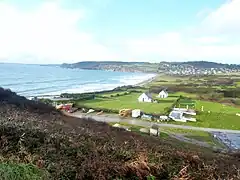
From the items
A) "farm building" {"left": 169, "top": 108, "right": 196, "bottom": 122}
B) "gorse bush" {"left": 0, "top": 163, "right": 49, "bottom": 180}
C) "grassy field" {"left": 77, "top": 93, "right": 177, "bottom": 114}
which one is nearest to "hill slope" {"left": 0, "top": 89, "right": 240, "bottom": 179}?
"gorse bush" {"left": 0, "top": 163, "right": 49, "bottom": 180}

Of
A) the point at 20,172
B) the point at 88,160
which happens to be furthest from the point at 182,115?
the point at 20,172

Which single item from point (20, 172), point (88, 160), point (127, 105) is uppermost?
point (20, 172)

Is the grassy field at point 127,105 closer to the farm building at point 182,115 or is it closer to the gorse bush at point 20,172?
the farm building at point 182,115

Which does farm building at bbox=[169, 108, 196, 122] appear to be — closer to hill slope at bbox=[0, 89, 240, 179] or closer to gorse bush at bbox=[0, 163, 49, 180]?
hill slope at bbox=[0, 89, 240, 179]

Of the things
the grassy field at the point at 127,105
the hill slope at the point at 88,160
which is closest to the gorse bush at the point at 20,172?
the hill slope at the point at 88,160

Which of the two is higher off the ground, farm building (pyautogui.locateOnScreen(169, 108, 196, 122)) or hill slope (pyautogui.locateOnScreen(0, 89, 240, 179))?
hill slope (pyautogui.locateOnScreen(0, 89, 240, 179))

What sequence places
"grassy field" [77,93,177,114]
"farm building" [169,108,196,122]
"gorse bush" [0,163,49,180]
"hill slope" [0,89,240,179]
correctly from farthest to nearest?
"grassy field" [77,93,177,114] → "farm building" [169,108,196,122] → "hill slope" [0,89,240,179] → "gorse bush" [0,163,49,180]

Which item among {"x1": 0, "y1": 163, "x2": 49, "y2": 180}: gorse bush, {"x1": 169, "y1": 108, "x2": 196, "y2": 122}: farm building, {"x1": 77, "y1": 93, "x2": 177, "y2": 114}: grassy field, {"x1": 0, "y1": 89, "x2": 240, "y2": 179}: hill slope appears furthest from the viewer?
{"x1": 77, "y1": 93, "x2": 177, "y2": 114}: grassy field

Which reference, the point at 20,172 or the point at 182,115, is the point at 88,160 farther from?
the point at 182,115

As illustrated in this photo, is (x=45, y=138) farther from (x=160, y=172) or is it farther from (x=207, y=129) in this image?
(x=207, y=129)
